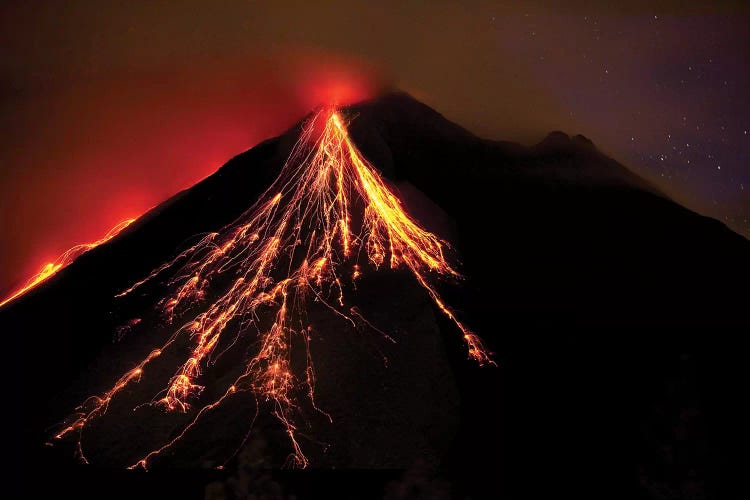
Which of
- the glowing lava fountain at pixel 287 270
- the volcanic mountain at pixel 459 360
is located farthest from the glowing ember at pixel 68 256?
the glowing lava fountain at pixel 287 270

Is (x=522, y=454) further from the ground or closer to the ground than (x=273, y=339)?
closer to the ground

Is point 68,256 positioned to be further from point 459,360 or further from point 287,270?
point 459,360

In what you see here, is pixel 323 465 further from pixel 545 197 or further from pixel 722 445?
pixel 545 197

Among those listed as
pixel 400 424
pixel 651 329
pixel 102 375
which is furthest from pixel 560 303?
pixel 102 375

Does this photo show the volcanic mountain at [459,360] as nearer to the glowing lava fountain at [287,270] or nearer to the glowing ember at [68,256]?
the glowing lava fountain at [287,270]

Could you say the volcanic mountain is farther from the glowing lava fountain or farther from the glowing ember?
the glowing ember

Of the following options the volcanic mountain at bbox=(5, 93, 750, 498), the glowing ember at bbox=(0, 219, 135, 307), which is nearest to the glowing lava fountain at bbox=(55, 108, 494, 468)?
the volcanic mountain at bbox=(5, 93, 750, 498)

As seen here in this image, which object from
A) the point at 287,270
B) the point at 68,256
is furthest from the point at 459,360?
the point at 68,256
